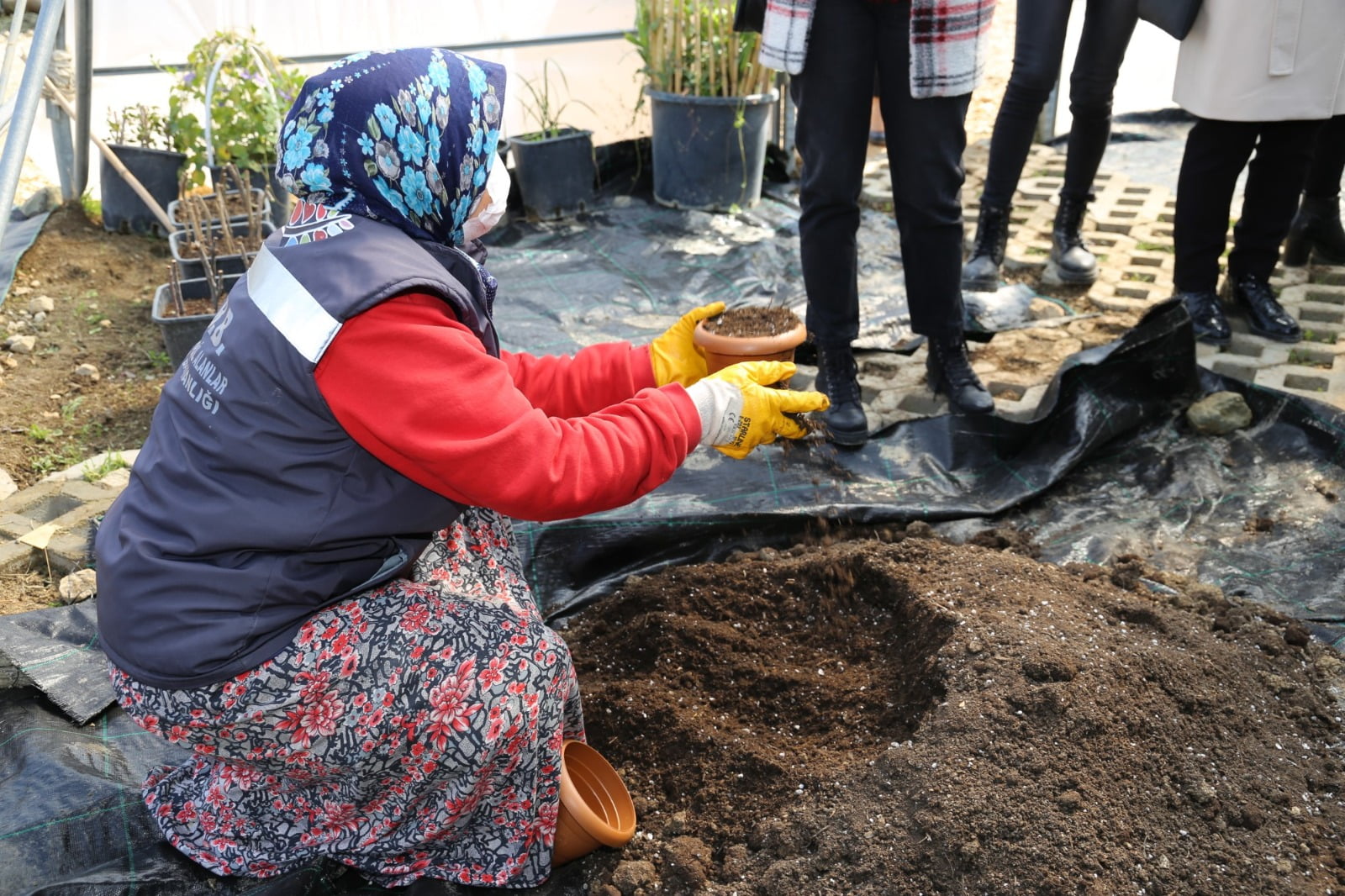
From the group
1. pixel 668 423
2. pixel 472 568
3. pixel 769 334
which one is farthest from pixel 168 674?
pixel 769 334

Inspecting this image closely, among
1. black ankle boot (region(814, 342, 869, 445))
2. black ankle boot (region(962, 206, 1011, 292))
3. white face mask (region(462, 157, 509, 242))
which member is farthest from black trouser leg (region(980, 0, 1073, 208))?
white face mask (region(462, 157, 509, 242))

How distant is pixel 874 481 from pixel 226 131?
2.55m

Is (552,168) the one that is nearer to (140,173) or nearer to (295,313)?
(140,173)

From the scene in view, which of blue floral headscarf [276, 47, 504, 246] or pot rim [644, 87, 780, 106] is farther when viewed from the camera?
pot rim [644, 87, 780, 106]

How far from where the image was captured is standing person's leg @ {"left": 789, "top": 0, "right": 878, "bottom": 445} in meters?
2.42

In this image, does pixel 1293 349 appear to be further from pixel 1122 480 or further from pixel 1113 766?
pixel 1113 766

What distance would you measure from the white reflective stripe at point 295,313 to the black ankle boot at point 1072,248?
303cm

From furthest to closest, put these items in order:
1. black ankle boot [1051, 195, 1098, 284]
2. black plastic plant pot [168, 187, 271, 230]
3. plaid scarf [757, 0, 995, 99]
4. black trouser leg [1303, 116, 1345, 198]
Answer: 1. black ankle boot [1051, 195, 1098, 284]
2. black plastic plant pot [168, 187, 271, 230]
3. black trouser leg [1303, 116, 1345, 198]
4. plaid scarf [757, 0, 995, 99]

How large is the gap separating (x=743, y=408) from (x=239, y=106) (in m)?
2.78

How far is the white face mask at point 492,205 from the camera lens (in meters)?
1.61

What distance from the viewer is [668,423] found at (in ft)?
5.19

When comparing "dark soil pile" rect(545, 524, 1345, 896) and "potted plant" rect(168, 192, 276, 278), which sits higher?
"potted plant" rect(168, 192, 276, 278)

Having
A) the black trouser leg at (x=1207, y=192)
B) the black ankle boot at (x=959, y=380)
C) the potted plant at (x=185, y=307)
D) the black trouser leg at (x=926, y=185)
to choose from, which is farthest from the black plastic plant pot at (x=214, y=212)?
the black trouser leg at (x=1207, y=192)

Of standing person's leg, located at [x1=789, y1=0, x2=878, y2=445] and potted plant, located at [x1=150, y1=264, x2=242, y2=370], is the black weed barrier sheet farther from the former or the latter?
potted plant, located at [x1=150, y1=264, x2=242, y2=370]
